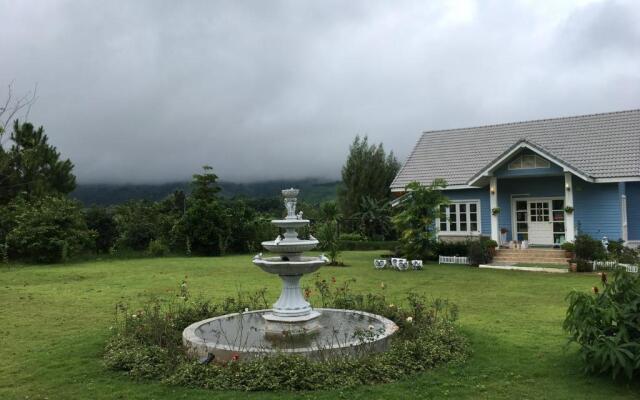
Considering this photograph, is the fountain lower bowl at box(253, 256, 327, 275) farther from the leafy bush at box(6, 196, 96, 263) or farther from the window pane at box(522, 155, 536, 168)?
the leafy bush at box(6, 196, 96, 263)

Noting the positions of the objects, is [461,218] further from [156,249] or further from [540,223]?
[156,249]

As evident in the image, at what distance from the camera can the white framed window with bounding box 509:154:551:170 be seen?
21016 mm

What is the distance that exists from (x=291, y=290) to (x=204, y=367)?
2.13 metres

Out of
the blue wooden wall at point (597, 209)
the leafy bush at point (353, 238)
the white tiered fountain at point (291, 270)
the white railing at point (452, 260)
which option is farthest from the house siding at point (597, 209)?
the white tiered fountain at point (291, 270)

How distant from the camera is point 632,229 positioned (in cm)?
2084

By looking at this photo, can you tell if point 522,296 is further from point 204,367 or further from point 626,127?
point 626,127

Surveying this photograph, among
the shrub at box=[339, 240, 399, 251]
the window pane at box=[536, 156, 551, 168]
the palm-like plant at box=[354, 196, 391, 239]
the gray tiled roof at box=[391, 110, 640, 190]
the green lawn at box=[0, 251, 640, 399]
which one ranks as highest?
the gray tiled roof at box=[391, 110, 640, 190]

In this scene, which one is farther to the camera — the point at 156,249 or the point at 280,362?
the point at 156,249

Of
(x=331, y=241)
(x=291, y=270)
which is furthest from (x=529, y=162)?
(x=291, y=270)

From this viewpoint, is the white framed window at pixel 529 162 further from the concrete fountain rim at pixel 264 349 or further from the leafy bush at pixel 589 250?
the concrete fountain rim at pixel 264 349

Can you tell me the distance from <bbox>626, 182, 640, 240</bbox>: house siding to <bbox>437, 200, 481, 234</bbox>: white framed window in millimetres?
5926

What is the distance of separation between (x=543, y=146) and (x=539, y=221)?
→ 3.69 meters

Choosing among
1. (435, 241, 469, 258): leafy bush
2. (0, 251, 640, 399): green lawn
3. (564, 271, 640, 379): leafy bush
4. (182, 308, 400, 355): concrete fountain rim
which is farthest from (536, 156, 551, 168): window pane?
(564, 271, 640, 379): leafy bush

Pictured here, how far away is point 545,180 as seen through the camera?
22391 millimetres
